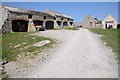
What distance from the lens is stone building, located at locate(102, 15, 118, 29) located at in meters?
73.1

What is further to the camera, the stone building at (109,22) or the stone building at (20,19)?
the stone building at (109,22)

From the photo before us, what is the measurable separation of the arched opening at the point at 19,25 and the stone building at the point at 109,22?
42.1 m

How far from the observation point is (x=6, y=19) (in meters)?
35.4

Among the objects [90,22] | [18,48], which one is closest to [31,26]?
[18,48]

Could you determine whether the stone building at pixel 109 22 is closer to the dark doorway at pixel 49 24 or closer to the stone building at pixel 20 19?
the dark doorway at pixel 49 24

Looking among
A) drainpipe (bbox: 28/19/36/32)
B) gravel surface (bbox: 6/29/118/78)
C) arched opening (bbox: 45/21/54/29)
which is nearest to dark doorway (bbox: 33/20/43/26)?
drainpipe (bbox: 28/19/36/32)

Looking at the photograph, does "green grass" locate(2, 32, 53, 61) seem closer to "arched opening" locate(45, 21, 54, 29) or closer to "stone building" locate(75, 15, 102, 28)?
"arched opening" locate(45, 21, 54, 29)

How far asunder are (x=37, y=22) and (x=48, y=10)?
16165 mm

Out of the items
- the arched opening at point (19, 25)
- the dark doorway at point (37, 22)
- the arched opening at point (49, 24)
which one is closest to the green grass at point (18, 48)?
the arched opening at point (19, 25)

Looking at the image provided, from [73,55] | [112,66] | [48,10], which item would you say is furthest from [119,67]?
[48,10]

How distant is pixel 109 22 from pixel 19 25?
4478cm

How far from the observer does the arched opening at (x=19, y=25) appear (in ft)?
125

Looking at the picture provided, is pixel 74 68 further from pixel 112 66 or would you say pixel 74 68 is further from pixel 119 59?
pixel 119 59

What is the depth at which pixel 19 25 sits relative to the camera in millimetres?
39781
